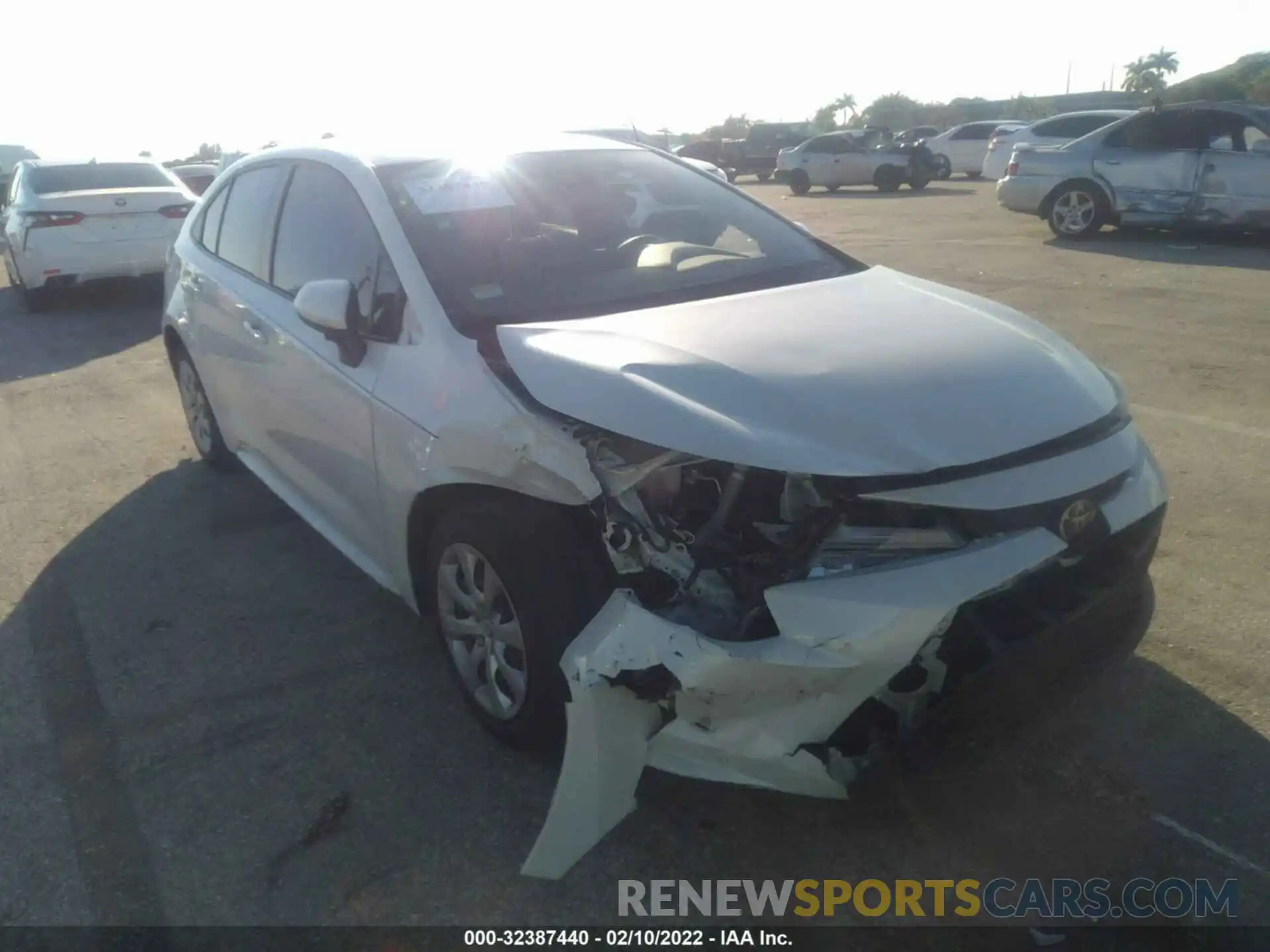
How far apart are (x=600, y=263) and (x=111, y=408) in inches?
195

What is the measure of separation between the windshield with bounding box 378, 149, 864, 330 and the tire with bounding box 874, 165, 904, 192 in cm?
2204

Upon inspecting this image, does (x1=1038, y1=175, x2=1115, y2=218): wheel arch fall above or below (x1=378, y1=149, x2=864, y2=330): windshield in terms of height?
below

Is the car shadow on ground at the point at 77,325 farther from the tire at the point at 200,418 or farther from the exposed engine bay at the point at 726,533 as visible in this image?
the exposed engine bay at the point at 726,533

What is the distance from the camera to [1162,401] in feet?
19.6

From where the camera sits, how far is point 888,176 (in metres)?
24.8

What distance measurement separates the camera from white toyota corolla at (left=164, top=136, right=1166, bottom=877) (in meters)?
2.28

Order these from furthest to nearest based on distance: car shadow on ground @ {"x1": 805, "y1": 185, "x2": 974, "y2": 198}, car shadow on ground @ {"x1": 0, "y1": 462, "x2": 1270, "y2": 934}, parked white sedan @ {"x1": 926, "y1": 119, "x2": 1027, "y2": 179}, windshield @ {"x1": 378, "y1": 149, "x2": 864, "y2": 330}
→ parked white sedan @ {"x1": 926, "y1": 119, "x2": 1027, "y2": 179} < car shadow on ground @ {"x1": 805, "y1": 185, "x2": 974, "y2": 198} < windshield @ {"x1": 378, "y1": 149, "x2": 864, "y2": 330} < car shadow on ground @ {"x1": 0, "y1": 462, "x2": 1270, "y2": 934}

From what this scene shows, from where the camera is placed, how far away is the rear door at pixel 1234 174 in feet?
37.1

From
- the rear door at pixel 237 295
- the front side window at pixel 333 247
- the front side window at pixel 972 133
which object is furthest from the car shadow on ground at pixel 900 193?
the front side window at pixel 333 247

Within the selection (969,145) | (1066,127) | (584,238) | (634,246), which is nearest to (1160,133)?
(1066,127)

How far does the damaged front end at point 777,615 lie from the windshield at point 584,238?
861 mm

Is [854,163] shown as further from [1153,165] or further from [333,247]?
[333,247]

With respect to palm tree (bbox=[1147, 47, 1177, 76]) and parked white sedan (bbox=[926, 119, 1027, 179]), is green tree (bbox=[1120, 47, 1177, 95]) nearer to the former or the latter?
palm tree (bbox=[1147, 47, 1177, 76])

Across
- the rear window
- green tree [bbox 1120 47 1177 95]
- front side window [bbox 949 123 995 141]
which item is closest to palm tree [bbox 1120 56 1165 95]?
green tree [bbox 1120 47 1177 95]
